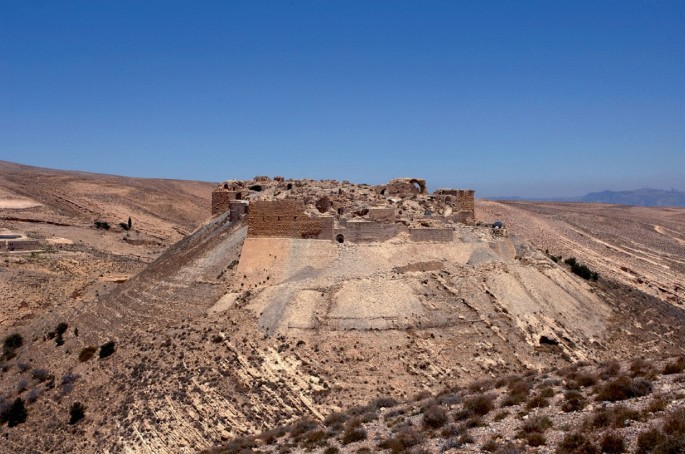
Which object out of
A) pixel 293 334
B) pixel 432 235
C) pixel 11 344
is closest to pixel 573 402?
pixel 293 334

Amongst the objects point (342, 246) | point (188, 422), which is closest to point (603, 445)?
point (188, 422)

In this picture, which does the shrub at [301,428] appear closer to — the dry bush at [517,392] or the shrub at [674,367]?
the dry bush at [517,392]

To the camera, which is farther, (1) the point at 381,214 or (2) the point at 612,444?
(1) the point at 381,214

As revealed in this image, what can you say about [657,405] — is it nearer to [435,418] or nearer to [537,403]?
[537,403]

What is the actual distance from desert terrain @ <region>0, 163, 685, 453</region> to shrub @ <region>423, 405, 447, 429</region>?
1.36 meters

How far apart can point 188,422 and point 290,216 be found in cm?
973

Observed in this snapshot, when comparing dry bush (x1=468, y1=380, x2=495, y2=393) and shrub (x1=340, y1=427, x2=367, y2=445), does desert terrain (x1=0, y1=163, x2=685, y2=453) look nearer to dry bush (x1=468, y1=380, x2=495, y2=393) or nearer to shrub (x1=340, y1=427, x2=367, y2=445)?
dry bush (x1=468, y1=380, x2=495, y2=393)

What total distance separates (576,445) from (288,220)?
670 inches

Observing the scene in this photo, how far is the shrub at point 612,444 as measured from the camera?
31.2ft

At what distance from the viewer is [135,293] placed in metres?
26.5

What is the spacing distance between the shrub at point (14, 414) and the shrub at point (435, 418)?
49.9 ft

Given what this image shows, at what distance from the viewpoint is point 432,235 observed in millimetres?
26125

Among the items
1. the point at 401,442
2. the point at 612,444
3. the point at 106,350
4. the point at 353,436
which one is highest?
the point at 612,444

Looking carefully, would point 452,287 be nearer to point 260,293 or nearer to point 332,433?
point 260,293
